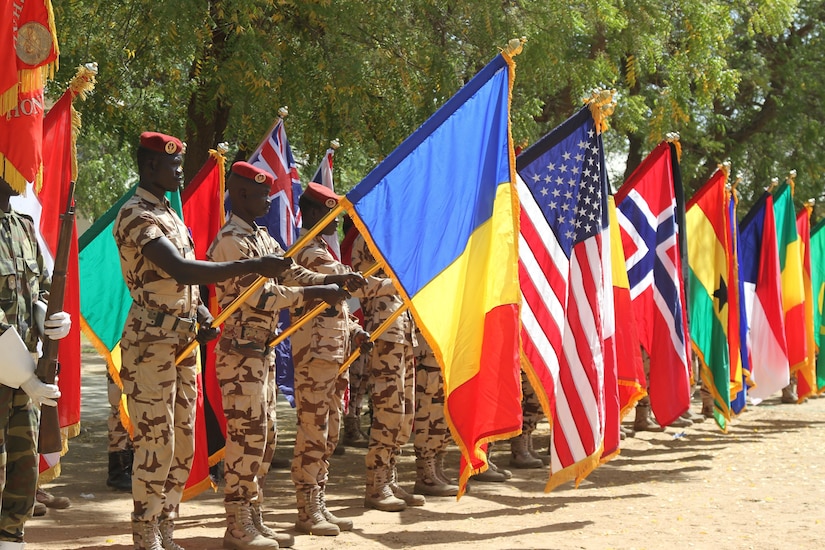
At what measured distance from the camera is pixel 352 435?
1185 cm

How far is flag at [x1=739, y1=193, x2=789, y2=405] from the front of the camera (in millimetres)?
13523

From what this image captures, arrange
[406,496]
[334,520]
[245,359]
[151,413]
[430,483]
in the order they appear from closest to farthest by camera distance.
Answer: [151,413], [245,359], [334,520], [406,496], [430,483]

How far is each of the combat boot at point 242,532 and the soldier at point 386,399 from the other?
5.43 feet

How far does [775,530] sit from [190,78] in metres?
6.40

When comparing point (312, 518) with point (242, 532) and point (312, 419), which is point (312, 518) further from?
point (242, 532)

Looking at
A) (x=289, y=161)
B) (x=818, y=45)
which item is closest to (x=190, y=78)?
(x=289, y=161)

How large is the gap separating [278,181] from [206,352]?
1.90 metres

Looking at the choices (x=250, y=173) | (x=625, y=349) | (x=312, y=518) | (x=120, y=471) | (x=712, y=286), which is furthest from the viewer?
(x=712, y=286)

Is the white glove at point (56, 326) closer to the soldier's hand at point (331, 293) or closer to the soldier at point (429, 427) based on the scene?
the soldier's hand at point (331, 293)

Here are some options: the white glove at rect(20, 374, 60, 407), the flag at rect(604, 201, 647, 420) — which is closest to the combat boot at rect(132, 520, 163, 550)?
the white glove at rect(20, 374, 60, 407)

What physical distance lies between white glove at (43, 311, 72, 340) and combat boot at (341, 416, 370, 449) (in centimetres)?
735

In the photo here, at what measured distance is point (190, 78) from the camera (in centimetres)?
1000

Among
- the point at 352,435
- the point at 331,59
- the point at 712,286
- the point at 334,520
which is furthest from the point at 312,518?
the point at 712,286

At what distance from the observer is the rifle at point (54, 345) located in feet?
14.7
